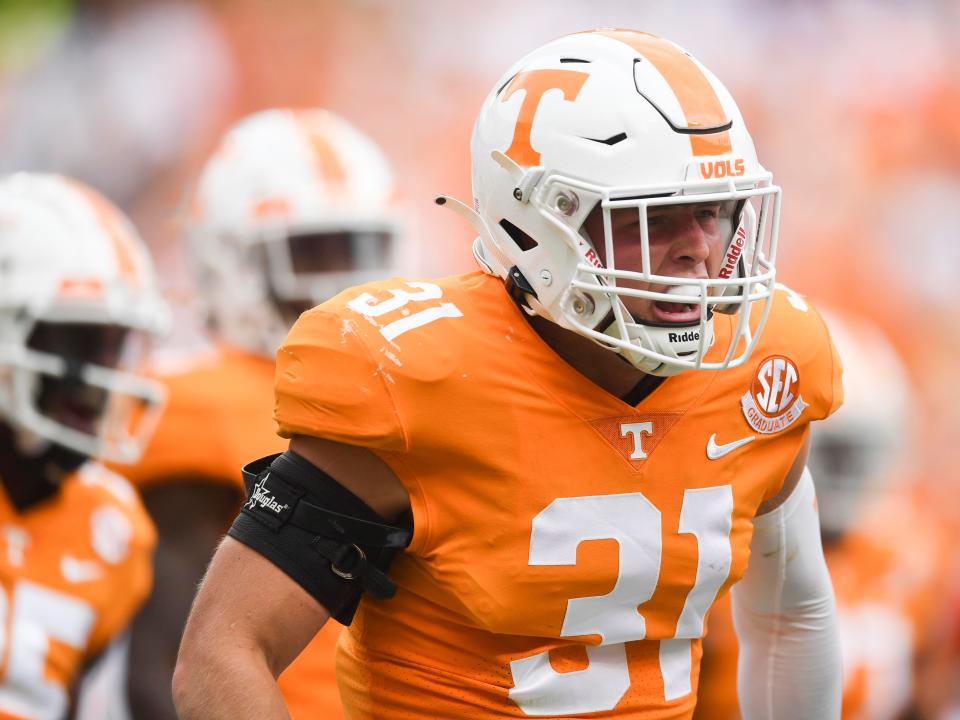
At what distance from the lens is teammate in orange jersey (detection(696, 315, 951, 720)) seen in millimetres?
Answer: 4855

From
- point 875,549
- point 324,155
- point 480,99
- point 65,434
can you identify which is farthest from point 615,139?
point 480,99

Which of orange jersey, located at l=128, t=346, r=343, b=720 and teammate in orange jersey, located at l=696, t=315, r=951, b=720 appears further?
teammate in orange jersey, located at l=696, t=315, r=951, b=720

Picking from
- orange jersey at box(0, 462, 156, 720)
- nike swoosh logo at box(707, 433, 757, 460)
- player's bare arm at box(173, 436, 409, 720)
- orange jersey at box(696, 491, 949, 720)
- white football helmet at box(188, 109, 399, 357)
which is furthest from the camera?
orange jersey at box(696, 491, 949, 720)

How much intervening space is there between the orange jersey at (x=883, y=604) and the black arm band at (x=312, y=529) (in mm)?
2613

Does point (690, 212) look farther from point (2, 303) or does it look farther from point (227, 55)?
point (227, 55)

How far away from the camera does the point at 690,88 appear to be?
1.98 metres

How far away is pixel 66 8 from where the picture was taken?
25.7ft

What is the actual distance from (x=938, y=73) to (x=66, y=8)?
483 cm

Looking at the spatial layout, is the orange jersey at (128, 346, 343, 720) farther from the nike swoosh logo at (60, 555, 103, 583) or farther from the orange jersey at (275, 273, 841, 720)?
the orange jersey at (275, 273, 841, 720)

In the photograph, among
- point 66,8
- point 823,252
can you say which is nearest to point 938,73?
point 823,252

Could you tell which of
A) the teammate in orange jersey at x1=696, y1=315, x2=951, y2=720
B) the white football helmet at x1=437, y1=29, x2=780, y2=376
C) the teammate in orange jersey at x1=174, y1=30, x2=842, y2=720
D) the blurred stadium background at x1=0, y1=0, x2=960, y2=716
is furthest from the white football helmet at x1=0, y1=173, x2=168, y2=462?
the blurred stadium background at x1=0, y1=0, x2=960, y2=716

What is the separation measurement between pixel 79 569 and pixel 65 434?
301 millimetres

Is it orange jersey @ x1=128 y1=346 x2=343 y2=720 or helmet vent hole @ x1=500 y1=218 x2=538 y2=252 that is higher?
helmet vent hole @ x1=500 y1=218 x2=538 y2=252

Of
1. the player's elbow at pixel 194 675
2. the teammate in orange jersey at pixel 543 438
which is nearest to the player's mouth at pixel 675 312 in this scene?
the teammate in orange jersey at pixel 543 438
